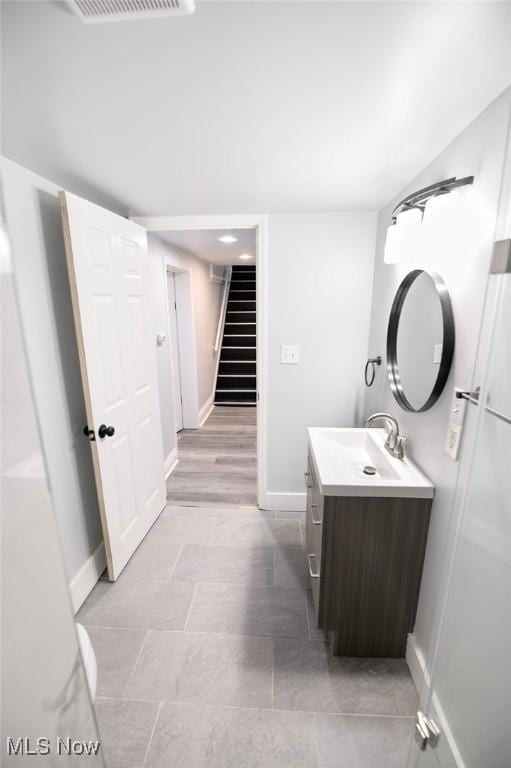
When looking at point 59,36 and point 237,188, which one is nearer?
point 59,36

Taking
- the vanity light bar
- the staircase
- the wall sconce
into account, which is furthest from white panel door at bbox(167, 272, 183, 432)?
the vanity light bar

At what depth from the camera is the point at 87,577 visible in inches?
69.9

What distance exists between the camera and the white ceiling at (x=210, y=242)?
106 inches

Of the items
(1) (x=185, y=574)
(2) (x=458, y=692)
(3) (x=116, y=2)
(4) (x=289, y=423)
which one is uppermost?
(3) (x=116, y=2)

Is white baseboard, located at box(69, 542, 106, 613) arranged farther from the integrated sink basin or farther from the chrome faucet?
the chrome faucet

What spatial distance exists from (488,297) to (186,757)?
5.85 ft

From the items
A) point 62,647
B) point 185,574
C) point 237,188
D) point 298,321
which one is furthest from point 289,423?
point 62,647

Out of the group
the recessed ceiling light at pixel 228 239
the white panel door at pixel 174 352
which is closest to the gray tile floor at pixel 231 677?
the white panel door at pixel 174 352

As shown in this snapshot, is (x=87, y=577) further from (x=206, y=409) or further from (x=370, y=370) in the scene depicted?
(x=206, y=409)

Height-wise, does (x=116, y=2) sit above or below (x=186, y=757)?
above

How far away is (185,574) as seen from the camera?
6.29 ft

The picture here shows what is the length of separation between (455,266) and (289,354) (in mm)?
1225

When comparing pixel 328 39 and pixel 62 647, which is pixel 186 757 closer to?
pixel 62 647

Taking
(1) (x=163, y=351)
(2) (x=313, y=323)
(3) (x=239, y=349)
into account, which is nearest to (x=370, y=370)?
(2) (x=313, y=323)
